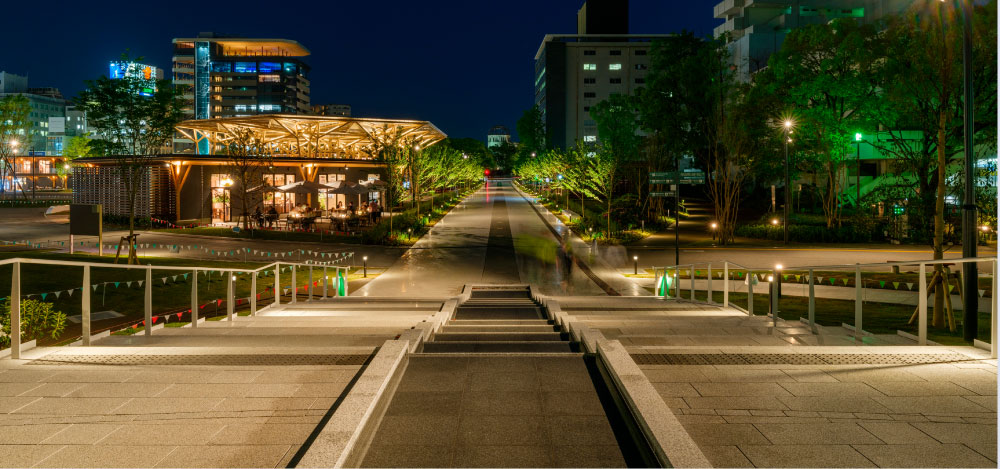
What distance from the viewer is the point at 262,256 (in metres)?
26.2

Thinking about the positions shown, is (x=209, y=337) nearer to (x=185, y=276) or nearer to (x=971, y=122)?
(x=971, y=122)

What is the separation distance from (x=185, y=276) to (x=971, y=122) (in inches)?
723

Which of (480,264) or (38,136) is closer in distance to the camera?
(480,264)

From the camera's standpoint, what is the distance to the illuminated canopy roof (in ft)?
160

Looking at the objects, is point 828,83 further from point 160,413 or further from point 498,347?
point 160,413

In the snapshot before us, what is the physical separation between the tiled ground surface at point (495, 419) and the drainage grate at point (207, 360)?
78cm

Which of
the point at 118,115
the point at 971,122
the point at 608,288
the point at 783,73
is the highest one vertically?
the point at 783,73

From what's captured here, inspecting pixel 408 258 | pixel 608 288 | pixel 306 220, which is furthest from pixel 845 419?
pixel 306 220

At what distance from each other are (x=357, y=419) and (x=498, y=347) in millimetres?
2789

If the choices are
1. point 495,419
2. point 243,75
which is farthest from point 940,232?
point 243,75

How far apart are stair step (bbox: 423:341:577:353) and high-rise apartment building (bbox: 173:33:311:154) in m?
144

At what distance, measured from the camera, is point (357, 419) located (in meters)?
4.00

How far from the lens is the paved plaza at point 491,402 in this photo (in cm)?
376

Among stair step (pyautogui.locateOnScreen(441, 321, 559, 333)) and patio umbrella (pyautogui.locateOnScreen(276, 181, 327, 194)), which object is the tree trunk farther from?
patio umbrella (pyautogui.locateOnScreen(276, 181, 327, 194))
